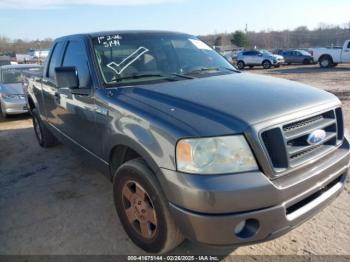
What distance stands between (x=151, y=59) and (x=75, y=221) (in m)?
1.86

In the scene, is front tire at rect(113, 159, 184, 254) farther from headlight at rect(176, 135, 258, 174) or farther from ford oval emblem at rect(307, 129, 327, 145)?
ford oval emblem at rect(307, 129, 327, 145)

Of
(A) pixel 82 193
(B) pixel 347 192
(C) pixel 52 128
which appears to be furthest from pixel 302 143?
(C) pixel 52 128

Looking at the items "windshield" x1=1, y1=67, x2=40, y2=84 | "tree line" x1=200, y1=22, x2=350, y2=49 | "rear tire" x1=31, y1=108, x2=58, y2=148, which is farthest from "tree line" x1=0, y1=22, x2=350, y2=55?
"rear tire" x1=31, y1=108, x2=58, y2=148

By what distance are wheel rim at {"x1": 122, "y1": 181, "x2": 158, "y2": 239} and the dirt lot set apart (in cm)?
27

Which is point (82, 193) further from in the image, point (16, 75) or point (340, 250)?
point (16, 75)

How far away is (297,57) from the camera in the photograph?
100.0 ft

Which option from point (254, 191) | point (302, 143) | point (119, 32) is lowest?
point (254, 191)

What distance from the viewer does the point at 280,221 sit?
2.34m

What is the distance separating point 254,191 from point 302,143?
62 centimetres

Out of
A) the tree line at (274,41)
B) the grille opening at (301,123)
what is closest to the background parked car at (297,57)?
the grille opening at (301,123)

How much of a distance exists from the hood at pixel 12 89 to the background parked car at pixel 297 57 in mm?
25629

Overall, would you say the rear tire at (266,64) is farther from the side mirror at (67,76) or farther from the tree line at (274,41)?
the tree line at (274,41)

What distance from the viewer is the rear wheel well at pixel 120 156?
10.1 ft

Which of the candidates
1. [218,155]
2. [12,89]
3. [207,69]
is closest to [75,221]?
[218,155]
